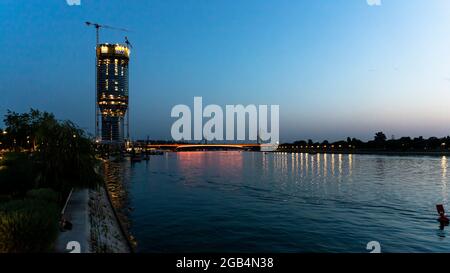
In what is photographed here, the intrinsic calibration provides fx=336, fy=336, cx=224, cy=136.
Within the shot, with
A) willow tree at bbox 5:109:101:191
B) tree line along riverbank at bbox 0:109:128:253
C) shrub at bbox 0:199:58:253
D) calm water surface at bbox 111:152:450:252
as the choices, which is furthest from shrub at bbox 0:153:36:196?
shrub at bbox 0:199:58:253

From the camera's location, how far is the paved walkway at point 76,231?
1513 cm

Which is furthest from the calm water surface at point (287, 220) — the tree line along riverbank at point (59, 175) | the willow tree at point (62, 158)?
the willow tree at point (62, 158)

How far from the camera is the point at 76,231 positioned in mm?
19109

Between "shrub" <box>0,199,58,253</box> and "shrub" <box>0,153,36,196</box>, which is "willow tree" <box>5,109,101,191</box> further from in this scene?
"shrub" <box>0,199,58,253</box>

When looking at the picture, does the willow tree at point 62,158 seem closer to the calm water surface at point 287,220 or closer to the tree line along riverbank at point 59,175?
the tree line along riverbank at point 59,175

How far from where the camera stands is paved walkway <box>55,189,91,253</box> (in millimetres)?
15133

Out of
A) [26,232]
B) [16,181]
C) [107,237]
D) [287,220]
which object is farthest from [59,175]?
[287,220]

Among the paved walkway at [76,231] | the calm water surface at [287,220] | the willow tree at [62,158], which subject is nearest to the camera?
the paved walkway at [76,231]
